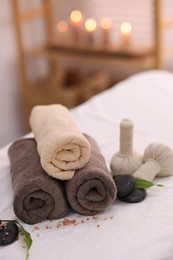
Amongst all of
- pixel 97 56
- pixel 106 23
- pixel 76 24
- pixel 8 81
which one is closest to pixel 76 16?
pixel 76 24

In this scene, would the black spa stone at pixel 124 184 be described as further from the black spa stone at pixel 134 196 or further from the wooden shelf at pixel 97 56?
the wooden shelf at pixel 97 56

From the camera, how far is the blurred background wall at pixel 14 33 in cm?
265

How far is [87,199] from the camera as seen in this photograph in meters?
1.16

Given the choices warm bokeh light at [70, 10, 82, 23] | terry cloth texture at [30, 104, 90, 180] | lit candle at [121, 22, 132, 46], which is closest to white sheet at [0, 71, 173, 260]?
terry cloth texture at [30, 104, 90, 180]

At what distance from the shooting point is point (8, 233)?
1.10 m

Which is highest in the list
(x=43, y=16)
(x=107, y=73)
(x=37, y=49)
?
(x=43, y=16)

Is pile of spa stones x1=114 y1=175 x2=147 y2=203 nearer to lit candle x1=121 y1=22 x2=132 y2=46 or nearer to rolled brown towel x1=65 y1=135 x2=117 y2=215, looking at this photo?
rolled brown towel x1=65 y1=135 x2=117 y2=215

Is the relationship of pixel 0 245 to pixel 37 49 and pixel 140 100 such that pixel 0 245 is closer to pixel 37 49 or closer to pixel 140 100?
pixel 140 100

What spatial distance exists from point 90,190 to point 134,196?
131mm

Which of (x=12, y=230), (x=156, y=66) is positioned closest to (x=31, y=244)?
(x=12, y=230)

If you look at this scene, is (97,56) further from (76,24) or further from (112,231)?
(112,231)

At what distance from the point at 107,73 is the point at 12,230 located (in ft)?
6.26

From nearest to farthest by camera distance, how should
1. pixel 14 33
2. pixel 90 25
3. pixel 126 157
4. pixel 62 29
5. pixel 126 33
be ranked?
pixel 126 157 < pixel 126 33 < pixel 90 25 < pixel 14 33 < pixel 62 29

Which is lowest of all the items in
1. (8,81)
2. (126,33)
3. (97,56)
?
(8,81)
